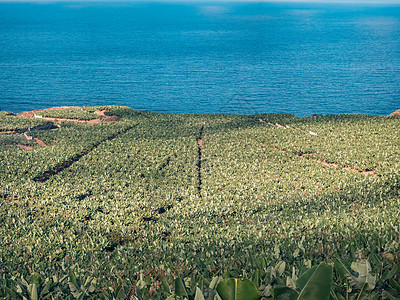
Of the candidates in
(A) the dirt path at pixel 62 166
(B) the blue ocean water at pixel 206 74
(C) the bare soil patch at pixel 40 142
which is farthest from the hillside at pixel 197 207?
(B) the blue ocean water at pixel 206 74

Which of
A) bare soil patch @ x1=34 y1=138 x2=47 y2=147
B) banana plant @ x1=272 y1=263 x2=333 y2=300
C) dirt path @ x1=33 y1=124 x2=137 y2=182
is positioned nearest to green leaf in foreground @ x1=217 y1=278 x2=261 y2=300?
banana plant @ x1=272 y1=263 x2=333 y2=300

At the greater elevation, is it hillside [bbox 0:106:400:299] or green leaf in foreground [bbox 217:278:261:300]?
green leaf in foreground [bbox 217:278:261:300]

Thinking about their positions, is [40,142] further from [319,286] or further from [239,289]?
[319,286]

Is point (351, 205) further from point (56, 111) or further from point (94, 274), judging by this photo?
point (56, 111)

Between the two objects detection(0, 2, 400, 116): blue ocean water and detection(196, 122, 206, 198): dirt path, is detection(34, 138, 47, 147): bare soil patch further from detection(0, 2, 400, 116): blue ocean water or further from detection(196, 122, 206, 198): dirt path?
detection(0, 2, 400, 116): blue ocean water

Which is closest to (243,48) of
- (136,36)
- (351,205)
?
(136,36)

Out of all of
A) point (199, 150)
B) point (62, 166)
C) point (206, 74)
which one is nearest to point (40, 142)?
point (62, 166)

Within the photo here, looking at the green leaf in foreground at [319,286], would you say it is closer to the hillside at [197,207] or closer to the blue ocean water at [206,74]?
the hillside at [197,207]

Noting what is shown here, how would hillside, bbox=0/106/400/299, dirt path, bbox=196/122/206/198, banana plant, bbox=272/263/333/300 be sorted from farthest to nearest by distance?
dirt path, bbox=196/122/206/198
hillside, bbox=0/106/400/299
banana plant, bbox=272/263/333/300
